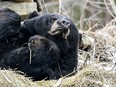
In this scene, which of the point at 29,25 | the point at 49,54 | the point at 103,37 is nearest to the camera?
the point at 49,54

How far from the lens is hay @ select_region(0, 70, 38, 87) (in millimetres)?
5418

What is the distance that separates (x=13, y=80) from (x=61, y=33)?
2.68 feet

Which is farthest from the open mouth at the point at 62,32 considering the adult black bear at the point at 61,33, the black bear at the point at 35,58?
the black bear at the point at 35,58

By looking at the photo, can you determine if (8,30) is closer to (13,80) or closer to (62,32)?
(62,32)

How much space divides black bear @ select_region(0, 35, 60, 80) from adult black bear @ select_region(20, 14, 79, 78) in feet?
0.45

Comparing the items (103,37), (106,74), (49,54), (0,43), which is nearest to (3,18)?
(0,43)

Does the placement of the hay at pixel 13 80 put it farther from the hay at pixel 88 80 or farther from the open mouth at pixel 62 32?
the open mouth at pixel 62 32

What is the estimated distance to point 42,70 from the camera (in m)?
5.84

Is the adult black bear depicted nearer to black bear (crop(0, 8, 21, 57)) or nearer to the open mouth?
the open mouth

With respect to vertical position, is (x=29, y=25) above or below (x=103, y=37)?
above

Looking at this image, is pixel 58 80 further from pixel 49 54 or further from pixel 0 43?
pixel 0 43

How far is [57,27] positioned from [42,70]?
1.65 ft

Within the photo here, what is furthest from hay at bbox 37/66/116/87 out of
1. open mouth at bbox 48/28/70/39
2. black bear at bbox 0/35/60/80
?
open mouth at bbox 48/28/70/39

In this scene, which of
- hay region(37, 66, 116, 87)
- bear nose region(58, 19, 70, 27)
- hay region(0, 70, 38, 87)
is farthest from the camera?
bear nose region(58, 19, 70, 27)
